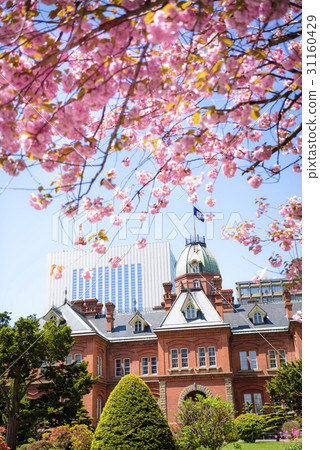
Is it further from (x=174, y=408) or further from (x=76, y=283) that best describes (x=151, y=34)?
(x=76, y=283)

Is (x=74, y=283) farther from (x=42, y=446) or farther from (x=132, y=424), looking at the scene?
(x=132, y=424)

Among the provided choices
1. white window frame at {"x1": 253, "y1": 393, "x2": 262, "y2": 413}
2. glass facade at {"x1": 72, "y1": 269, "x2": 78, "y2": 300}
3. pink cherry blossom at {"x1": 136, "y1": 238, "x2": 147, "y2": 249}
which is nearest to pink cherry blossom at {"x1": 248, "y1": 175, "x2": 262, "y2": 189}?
pink cherry blossom at {"x1": 136, "y1": 238, "x2": 147, "y2": 249}

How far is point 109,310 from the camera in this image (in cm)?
3622

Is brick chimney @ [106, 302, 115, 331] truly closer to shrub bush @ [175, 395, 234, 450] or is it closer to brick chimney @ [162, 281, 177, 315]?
brick chimney @ [162, 281, 177, 315]

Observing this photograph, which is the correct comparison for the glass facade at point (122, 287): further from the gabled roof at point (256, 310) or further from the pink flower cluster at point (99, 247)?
the pink flower cluster at point (99, 247)

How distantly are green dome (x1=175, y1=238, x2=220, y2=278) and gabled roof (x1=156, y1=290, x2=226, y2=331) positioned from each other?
1012cm

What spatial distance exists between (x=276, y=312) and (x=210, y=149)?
31.6 m

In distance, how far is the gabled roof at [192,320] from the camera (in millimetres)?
31078

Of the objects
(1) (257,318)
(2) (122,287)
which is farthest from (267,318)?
(2) (122,287)

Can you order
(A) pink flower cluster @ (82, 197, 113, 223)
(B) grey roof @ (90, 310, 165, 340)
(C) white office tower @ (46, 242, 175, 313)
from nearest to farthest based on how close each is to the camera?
(A) pink flower cluster @ (82, 197, 113, 223) → (B) grey roof @ (90, 310, 165, 340) → (C) white office tower @ (46, 242, 175, 313)

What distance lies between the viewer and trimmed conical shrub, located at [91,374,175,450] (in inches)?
410

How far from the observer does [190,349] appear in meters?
30.7

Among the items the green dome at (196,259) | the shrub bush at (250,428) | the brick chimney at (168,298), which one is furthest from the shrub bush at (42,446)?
the green dome at (196,259)
